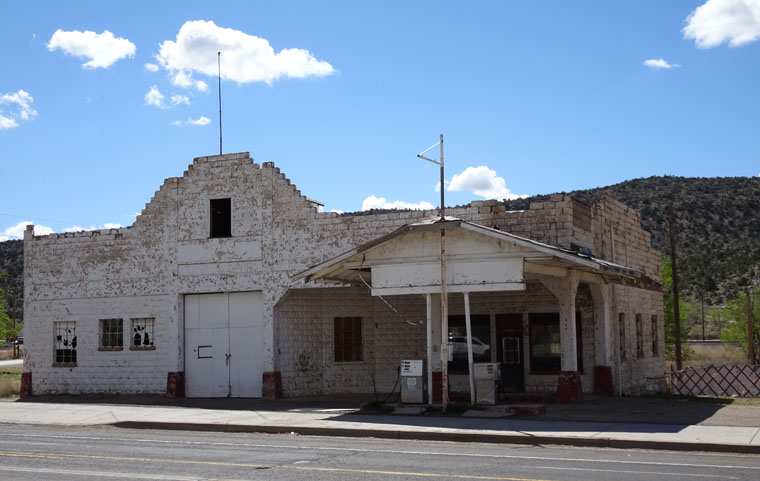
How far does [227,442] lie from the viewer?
627 inches

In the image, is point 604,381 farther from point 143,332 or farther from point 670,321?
point 670,321

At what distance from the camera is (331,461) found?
12.8m

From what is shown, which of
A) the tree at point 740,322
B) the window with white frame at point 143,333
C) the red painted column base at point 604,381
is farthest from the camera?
the tree at point 740,322

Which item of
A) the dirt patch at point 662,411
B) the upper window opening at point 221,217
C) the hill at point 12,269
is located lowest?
the dirt patch at point 662,411

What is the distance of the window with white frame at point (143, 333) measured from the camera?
90.5 ft

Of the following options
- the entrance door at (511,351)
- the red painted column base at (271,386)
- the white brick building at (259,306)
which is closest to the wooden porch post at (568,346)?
the white brick building at (259,306)

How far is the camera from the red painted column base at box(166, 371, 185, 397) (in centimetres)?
2655

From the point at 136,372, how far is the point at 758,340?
39.1 metres

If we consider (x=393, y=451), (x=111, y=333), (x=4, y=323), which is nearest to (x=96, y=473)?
(x=393, y=451)

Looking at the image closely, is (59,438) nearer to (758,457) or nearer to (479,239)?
(479,239)

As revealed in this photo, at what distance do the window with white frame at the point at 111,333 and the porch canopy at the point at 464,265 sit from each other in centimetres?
881

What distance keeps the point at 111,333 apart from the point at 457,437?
15.7 metres

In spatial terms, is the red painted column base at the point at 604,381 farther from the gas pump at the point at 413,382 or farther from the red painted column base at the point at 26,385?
the red painted column base at the point at 26,385

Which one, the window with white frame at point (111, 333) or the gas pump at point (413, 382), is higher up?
the window with white frame at point (111, 333)
